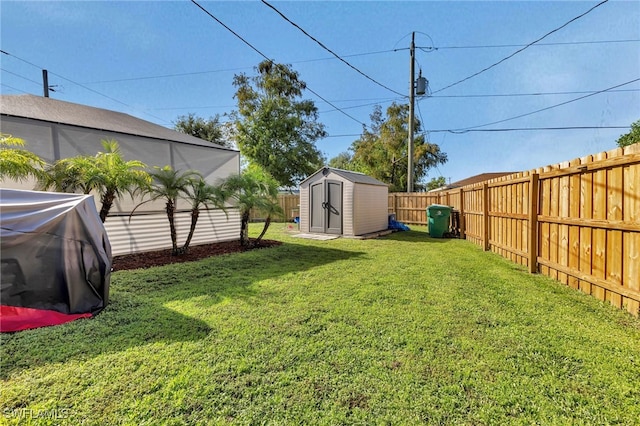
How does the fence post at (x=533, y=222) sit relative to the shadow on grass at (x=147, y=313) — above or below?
above

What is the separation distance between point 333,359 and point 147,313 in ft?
7.23

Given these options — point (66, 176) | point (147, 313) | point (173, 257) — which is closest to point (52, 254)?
point (147, 313)

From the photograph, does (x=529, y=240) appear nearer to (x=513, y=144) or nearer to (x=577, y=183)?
(x=577, y=183)

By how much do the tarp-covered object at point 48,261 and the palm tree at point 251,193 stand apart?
328 centimetres

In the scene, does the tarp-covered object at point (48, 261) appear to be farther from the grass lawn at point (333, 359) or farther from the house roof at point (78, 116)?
the house roof at point (78, 116)

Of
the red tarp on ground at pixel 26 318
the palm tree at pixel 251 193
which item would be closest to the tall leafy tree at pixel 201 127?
the palm tree at pixel 251 193

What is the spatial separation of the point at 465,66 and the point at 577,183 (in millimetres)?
11918

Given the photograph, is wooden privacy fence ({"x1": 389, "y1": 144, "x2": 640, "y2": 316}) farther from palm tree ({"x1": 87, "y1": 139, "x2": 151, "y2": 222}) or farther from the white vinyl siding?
the white vinyl siding

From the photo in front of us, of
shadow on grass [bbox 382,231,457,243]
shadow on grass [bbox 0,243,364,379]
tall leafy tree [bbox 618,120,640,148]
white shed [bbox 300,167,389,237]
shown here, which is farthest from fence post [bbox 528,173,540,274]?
tall leafy tree [bbox 618,120,640,148]

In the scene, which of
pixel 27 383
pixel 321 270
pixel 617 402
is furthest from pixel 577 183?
pixel 27 383

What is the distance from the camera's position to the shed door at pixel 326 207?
31.7 ft

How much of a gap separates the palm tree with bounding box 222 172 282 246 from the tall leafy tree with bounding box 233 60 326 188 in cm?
1313

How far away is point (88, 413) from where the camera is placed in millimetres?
1566

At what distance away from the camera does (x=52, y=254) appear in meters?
2.71
